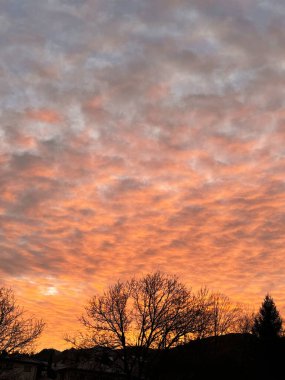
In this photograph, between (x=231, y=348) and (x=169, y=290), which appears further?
(x=231, y=348)

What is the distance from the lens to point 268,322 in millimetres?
56375

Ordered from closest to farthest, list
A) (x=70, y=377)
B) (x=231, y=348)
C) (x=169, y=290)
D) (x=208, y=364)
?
(x=169, y=290), (x=208, y=364), (x=231, y=348), (x=70, y=377)

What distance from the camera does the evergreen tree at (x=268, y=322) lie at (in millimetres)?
54938

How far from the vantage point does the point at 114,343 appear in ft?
150

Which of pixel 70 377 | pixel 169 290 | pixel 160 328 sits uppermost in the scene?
pixel 169 290

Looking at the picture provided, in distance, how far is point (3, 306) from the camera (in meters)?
50.5

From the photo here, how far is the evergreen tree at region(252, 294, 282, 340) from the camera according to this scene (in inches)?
2163

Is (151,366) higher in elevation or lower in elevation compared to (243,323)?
lower

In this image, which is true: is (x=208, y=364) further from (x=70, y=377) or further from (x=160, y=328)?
(x=70, y=377)

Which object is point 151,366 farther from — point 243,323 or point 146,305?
point 243,323

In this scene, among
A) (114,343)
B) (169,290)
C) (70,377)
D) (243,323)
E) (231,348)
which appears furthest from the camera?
(243,323)

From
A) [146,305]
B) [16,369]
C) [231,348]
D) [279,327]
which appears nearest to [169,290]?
[146,305]

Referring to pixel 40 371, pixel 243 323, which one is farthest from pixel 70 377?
pixel 243 323

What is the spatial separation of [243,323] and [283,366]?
42.4 meters
